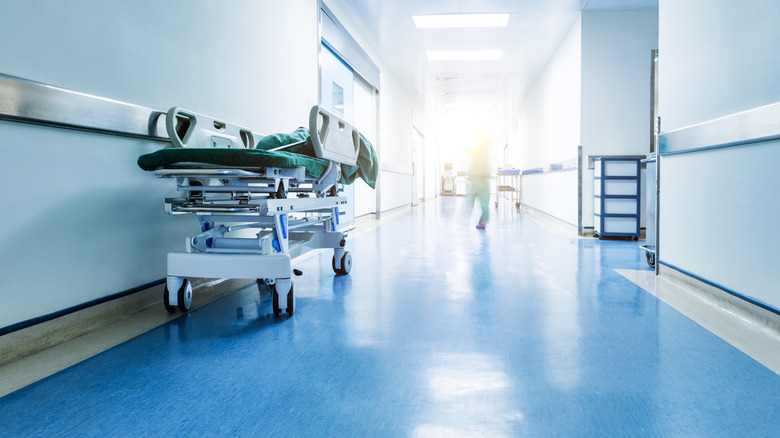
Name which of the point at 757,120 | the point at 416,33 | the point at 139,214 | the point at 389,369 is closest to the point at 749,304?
the point at 757,120

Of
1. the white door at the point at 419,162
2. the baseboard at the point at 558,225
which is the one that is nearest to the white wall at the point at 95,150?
the baseboard at the point at 558,225

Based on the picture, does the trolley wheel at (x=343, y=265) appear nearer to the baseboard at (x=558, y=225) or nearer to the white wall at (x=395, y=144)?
the baseboard at (x=558, y=225)

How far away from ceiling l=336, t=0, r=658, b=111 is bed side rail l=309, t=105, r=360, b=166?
337 centimetres

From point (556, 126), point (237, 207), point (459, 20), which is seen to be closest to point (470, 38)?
point (459, 20)

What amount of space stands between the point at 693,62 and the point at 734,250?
1.14 m

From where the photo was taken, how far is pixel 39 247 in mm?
1679

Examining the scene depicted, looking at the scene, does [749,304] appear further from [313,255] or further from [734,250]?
[313,255]

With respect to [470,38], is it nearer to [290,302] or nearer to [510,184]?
[290,302]

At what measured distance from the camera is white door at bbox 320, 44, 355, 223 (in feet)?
17.9

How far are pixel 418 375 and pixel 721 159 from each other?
2001 mm

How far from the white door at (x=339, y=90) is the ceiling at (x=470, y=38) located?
2.15 ft

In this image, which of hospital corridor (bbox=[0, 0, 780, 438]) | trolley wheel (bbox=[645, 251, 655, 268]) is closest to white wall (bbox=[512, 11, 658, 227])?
hospital corridor (bbox=[0, 0, 780, 438])

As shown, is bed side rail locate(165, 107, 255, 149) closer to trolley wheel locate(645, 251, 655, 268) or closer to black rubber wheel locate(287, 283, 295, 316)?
black rubber wheel locate(287, 283, 295, 316)

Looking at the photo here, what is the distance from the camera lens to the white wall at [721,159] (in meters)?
1.87
